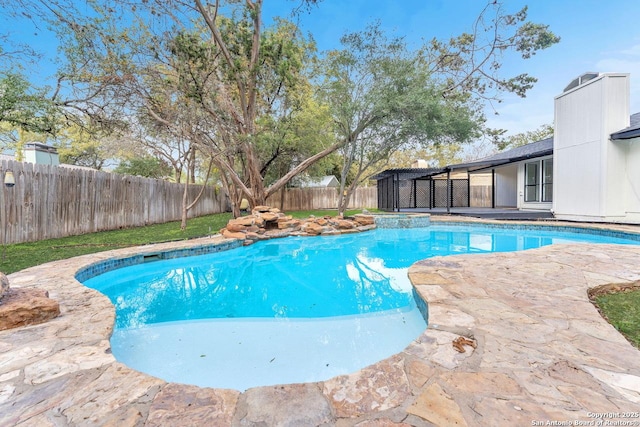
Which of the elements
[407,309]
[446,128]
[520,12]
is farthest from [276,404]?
[520,12]

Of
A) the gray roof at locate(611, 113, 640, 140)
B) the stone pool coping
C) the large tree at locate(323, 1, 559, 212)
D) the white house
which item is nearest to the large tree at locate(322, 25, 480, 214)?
the large tree at locate(323, 1, 559, 212)

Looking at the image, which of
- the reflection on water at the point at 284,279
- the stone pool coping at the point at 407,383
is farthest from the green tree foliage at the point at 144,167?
the stone pool coping at the point at 407,383

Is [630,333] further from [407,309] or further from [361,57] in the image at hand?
[361,57]

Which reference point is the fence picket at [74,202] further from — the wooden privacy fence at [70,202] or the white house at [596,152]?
the white house at [596,152]

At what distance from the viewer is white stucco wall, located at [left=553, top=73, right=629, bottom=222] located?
8039 millimetres

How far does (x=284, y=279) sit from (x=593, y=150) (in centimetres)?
991

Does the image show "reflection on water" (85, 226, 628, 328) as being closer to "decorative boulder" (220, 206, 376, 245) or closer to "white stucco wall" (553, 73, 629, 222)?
"decorative boulder" (220, 206, 376, 245)

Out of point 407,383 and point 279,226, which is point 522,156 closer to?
point 279,226

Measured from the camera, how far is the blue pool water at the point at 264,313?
2.26 meters

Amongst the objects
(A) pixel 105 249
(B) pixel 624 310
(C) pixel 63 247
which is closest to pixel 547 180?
(B) pixel 624 310

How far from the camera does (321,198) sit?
20.6 metres

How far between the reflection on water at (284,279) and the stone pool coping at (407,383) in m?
1.25

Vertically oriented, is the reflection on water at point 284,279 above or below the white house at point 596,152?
below

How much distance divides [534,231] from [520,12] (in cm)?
778
